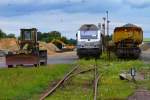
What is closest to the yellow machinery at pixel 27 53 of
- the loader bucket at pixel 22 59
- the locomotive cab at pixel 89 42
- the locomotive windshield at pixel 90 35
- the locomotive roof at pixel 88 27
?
the loader bucket at pixel 22 59

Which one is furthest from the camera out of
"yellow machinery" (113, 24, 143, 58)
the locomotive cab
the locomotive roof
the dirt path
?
the locomotive roof

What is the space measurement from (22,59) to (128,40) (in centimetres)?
1855

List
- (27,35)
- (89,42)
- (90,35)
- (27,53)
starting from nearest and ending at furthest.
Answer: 1. (27,53)
2. (27,35)
3. (89,42)
4. (90,35)

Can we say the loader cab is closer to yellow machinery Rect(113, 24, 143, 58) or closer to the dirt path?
yellow machinery Rect(113, 24, 143, 58)

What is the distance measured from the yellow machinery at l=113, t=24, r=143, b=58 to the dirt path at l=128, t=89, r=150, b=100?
1322 inches

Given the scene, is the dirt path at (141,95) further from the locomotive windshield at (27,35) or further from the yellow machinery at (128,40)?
the yellow machinery at (128,40)

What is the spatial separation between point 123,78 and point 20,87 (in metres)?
7.00

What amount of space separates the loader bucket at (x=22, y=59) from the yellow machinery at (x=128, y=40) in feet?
56.3

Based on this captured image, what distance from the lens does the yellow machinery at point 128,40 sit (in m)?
54.8

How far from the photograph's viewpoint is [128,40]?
55.5m

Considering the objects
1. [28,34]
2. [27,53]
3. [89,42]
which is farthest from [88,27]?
[27,53]

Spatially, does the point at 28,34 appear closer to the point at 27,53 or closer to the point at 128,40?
the point at 27,53

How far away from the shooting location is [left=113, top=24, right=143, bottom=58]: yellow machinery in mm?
54812

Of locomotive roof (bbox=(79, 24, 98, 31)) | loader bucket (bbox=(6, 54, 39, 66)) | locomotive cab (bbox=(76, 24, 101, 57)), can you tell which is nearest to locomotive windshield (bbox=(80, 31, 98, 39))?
locomotive cab (bbox=(76, 24, 101, 57))
